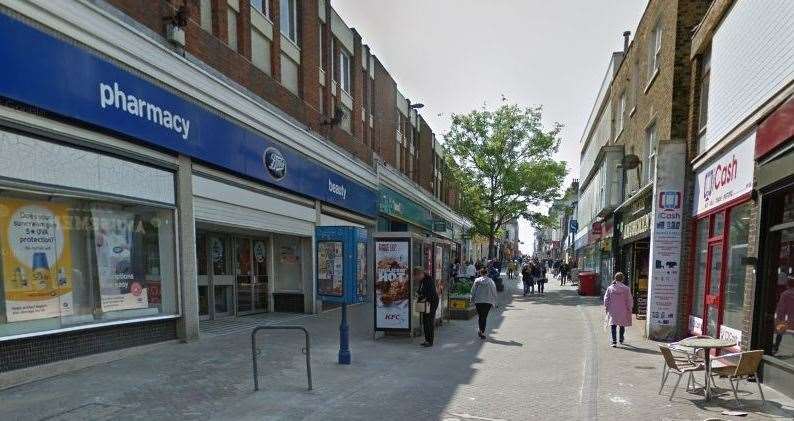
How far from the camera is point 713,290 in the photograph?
8.81 meters

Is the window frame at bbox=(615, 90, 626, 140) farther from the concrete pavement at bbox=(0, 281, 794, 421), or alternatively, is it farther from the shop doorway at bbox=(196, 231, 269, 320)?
the shop doorway at bbox=(196, 231, 269, 320)

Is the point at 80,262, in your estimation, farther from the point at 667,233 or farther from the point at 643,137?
the point at 643,137

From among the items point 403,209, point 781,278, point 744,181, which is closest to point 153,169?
point 744,181

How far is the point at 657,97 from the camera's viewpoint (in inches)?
466

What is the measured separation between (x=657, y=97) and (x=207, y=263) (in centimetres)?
1234

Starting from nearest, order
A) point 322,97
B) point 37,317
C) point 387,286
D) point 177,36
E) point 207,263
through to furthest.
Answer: point 37,317, point 177,36, point 387,286, point 207,263, point 322,97

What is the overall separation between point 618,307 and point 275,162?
8599 mm

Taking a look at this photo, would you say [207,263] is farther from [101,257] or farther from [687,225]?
[687,225]

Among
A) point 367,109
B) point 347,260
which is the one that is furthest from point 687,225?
point 367,109

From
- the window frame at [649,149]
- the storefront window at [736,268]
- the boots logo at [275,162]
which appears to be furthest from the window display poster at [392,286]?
the window frame at [649,149]

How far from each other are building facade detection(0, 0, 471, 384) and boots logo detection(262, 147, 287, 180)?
5 cm

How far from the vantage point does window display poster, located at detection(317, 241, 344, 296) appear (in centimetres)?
843

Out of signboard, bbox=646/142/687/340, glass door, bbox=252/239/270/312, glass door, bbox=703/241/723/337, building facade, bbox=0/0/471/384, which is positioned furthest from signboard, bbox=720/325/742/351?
glass door, bbox=252/239/270/312

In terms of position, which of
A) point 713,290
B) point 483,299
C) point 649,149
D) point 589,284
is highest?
point 649,149
